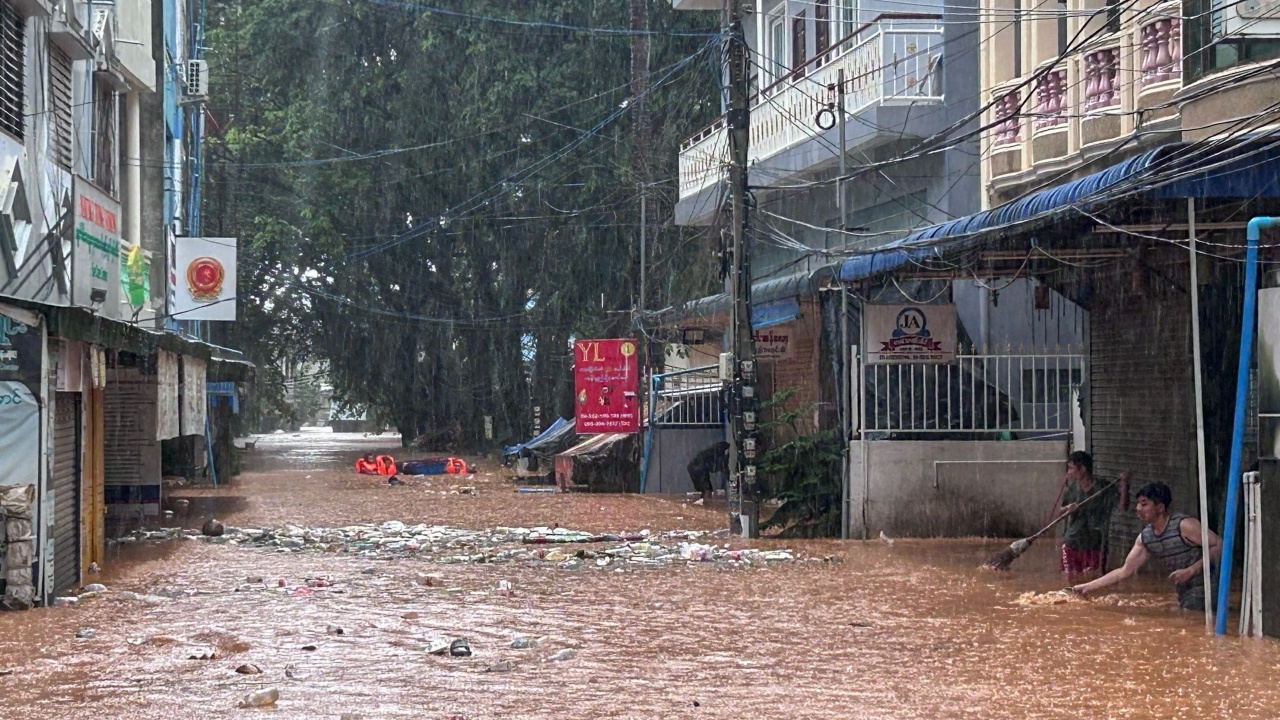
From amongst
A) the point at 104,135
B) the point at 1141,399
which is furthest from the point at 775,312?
the point at 104,135

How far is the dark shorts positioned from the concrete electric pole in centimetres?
463

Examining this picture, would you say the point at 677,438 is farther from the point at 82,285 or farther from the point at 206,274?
the point at 82,285

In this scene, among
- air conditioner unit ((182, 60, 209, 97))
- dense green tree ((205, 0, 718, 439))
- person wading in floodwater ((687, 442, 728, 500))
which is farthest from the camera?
dense green tree ((205, 0, 718, 439))

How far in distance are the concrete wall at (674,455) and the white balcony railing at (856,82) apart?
5002 mm

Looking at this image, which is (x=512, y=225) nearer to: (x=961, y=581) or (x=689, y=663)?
(x=961, y=581)

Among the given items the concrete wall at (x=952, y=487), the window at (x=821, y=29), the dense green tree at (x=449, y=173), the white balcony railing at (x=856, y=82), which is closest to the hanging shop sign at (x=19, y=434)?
the concrete wall at (x=952, y=487)

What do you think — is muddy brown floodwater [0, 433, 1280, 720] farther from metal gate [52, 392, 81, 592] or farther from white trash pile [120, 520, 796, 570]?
white trash pile [120, 520, 796, 570]

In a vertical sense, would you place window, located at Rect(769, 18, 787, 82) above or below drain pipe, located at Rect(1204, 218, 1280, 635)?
above

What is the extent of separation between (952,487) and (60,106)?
11113mm

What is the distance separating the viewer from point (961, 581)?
537 inches

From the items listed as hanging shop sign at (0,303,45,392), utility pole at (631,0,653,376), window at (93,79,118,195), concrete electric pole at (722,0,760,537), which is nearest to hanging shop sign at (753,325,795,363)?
concrete electric pole at (722,0,760,537)

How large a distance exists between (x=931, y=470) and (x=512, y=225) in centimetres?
2671

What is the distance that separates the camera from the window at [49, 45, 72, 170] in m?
16.6

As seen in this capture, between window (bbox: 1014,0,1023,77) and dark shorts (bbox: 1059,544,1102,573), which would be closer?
dark shorts (bbox: 1059,544,1102,573)
